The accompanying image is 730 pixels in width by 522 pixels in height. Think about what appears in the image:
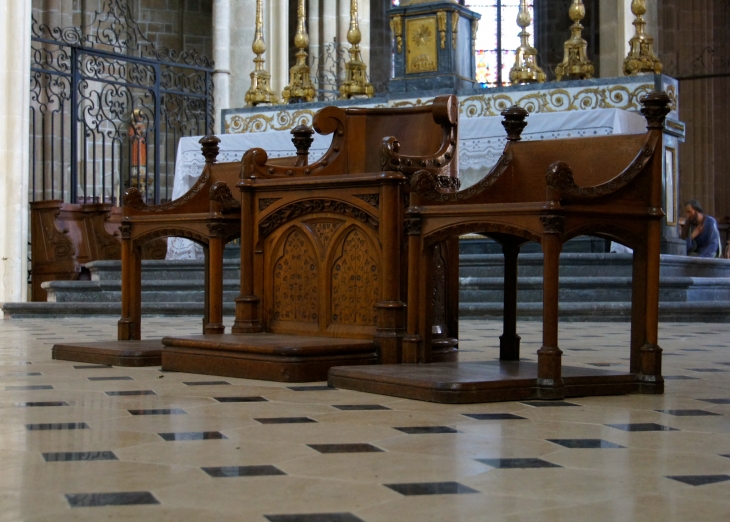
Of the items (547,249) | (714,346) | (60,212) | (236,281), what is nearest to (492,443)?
(547,249)

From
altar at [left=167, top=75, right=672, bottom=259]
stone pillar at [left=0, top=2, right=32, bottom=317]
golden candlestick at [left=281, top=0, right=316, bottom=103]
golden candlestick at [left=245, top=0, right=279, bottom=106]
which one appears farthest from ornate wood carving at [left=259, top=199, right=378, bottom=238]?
golden candlestick at [left=245, top=0, right=279, bottom=106]

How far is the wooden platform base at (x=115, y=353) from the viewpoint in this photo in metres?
4.56

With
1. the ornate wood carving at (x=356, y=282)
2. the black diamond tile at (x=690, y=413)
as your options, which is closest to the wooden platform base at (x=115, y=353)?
the ornate wood carving at (x=356, y=282)

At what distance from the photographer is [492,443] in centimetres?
268

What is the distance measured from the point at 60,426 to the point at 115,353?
5.56ft

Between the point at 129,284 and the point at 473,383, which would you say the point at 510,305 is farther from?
the point at 129,284

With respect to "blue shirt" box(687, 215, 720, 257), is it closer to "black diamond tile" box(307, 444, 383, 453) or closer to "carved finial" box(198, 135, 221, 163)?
"carved finial" box(198, 135, 221, 163)

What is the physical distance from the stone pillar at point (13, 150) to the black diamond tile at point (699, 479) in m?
8.43

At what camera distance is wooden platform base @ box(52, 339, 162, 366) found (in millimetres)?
4559

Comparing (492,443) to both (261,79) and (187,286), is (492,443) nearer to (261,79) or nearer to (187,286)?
(187,286)

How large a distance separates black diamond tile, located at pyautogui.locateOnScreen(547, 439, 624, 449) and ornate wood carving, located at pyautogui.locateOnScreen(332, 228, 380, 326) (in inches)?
60.7

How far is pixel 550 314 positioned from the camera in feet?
11.5

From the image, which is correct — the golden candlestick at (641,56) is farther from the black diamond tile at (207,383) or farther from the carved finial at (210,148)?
the black diamond tile at (207,383)

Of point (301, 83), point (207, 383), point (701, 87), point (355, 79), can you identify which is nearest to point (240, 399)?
point (207, 383)
